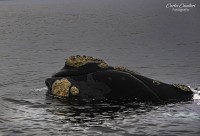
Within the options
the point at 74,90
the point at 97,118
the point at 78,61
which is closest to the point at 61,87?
the point at 74,90

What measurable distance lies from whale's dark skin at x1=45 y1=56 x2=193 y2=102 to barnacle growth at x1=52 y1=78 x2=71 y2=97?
28cm

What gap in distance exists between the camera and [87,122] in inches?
1133

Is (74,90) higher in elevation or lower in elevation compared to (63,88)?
lower

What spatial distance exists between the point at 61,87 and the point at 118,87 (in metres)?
4.48

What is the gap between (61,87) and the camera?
3419 centimetres

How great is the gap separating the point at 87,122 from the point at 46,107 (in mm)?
5069

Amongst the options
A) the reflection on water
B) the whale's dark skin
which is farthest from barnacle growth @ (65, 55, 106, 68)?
the reflection on water

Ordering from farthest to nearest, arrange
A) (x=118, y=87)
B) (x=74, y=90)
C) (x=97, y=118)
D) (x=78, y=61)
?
(x=78, y=61), (x=74, y=90), (x=118, y=87), (x=97, y=118)

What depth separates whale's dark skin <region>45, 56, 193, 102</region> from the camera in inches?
1308

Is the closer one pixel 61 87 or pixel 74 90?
pixel 74 90

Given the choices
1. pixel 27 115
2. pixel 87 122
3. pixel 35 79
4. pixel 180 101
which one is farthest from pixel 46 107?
pixel 35 79

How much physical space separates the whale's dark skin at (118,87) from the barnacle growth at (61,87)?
0.28 meters

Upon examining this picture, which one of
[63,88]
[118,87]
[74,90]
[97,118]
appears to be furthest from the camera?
[63,88]

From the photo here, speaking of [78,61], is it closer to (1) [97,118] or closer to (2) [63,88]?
(2) [63,88]
